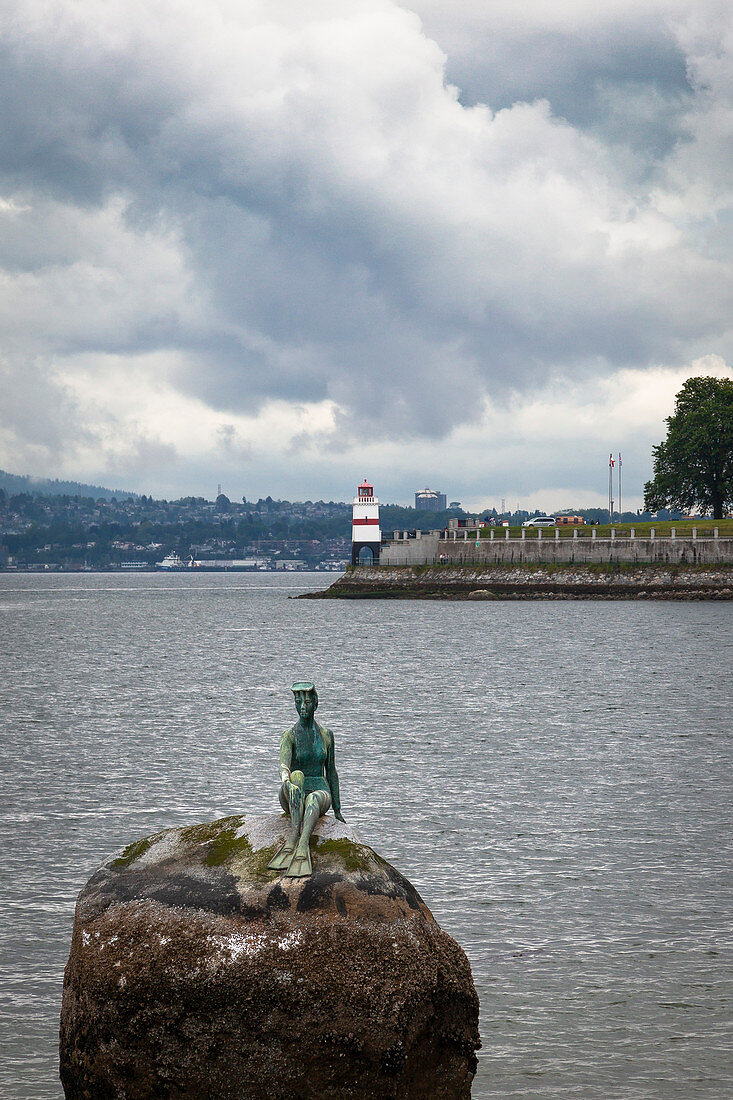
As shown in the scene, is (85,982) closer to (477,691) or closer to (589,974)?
(589,974)

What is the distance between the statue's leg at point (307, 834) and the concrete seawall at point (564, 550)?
9124 centimetres

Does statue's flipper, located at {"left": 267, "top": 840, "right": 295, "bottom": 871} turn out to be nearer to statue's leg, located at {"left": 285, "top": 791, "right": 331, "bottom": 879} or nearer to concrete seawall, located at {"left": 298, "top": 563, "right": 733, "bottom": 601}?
statue's leg, located at {"left": 285, "top": 791, "right": 331, "bottom": 879}

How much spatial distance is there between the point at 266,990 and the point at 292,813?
142 centimetres

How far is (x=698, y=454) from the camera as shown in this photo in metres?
105

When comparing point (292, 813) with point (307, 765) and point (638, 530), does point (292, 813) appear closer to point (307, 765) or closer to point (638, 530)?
point (307, 765)

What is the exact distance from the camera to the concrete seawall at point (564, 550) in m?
97.2

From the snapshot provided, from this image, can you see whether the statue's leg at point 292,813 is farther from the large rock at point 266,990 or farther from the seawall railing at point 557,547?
the seawall railing at point 557,547

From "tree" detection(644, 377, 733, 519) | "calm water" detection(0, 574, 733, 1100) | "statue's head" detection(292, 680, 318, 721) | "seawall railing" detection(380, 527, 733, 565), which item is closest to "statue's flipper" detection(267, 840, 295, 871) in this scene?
"statue's head" detection(292, 680, 318, 721)

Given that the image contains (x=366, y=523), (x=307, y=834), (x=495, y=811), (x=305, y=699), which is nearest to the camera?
(x=307, y=834)

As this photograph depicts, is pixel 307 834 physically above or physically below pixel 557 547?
below

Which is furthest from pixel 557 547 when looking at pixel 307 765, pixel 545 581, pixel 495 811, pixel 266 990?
pixel 266 990

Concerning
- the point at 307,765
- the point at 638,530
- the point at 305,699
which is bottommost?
the point at 307,765

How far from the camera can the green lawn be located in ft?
323

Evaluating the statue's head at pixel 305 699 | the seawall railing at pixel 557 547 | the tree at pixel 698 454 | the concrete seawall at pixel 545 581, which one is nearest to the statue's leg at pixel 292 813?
the statue's head at pixel 305 699
